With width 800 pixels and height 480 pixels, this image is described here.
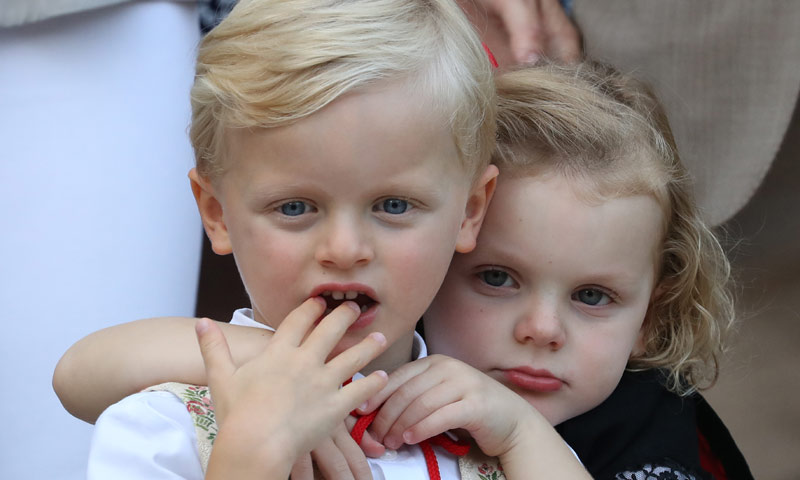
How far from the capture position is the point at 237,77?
43.9 inches

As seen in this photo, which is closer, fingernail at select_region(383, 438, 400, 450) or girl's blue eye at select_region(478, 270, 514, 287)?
fingernail at select_region(383, 438, 400, 450)

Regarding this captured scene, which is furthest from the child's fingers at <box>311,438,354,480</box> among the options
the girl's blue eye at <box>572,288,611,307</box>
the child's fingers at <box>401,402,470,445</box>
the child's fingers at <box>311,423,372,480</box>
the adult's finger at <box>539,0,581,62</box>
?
the adult's finger at <box>539,0,581,62</box>

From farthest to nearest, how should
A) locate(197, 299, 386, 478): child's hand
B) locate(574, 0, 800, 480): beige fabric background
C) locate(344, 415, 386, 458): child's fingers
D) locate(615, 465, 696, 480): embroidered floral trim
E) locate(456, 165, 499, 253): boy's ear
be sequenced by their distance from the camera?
locate(574, 0, 800, 480): beige fabric background
locate(615, 465, 696, 480): embroidered floral trim
locate(456, 165, 499, 253): boy's ear
locate(344, 415, 386, 458): child's fingers
locate(197, 299, 386, 478): child's hand

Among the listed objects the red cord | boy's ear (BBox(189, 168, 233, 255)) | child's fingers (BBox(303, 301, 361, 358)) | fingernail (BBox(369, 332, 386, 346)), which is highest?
boy's ear (BBox(189, 168, 233, 255))

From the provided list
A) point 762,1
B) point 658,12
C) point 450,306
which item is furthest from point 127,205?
point 762,1

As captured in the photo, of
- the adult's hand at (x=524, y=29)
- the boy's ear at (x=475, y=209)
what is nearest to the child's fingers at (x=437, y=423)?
the boy's ear at (x=475, y=209)

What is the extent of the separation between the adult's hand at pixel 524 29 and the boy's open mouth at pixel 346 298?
2.52 ft

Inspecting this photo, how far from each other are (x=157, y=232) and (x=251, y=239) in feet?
1.86

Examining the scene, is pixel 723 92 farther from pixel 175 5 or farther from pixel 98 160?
pixel 98 160

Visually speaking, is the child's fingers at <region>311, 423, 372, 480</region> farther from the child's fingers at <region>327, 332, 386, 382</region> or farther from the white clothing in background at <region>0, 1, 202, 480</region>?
the white clothing in background at <region>0, 1, 202, 480</region>

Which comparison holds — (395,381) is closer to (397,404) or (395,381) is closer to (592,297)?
(397,404)

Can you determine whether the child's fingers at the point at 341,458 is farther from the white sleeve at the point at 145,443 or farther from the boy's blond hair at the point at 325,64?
the boy's blond hair at the point at 325,64

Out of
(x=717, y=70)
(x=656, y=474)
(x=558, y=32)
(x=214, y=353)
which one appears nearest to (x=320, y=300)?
(x=214, y=353)

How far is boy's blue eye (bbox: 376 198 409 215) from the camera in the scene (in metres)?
1.11
